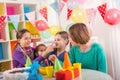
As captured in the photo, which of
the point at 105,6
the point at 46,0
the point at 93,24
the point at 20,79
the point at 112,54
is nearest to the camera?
the point at 20,79

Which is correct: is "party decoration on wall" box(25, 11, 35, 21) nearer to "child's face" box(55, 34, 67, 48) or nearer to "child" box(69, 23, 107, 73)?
"child's face" box(55, 34, 67, 48)

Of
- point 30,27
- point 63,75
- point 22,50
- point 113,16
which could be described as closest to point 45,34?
point 30,27

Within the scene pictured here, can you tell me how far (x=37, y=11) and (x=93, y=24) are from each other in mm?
1389

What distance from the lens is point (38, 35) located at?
158 inches

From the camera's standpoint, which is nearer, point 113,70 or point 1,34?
point 113,70

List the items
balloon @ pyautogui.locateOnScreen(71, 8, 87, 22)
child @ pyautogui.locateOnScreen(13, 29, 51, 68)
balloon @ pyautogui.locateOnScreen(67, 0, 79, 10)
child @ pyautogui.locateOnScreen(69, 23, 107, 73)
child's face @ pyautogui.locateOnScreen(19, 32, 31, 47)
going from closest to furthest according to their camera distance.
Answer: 1. child @ pyautogui.locateOnScreen(69, 23, 107, 73)
2. child @ pyautogui.locateOnScreen(13, 29, 51, 68)
3. child's face @ pyautogui.locateOnScreen(19, 32, 31, 47)
4. balloon @ pyautogui.locateOnScreen(71, 8, 87, 22)
5. balloon @ pyautogui.locateOnScreen(67, 0, 79, 10)

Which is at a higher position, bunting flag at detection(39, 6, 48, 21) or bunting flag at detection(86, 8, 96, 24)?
bunting flag at detection(39, 6, 48, 21)

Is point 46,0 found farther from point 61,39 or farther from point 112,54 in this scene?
point 61,39

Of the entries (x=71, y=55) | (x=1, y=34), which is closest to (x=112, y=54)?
(x=71, y=55)

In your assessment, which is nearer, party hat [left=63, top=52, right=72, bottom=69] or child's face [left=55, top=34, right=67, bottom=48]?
party hat [left=63, top=52, right=72, bottom=69]

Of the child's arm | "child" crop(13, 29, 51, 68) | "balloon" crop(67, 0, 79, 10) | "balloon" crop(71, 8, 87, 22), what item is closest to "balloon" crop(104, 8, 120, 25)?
"balloon" crop(71, 8, 87, 22)

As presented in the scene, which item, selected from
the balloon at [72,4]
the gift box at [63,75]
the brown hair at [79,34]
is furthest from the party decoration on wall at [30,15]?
the gift box at [63,75]

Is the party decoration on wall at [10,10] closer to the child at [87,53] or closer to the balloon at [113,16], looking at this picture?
the balloon at [113,16]

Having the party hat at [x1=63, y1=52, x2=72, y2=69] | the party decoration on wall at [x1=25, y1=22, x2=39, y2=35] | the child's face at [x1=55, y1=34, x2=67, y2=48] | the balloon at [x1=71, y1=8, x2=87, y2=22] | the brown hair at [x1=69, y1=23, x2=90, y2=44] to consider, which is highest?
the balloon at [x1=71, y1=8, x2=87, y2=22]
